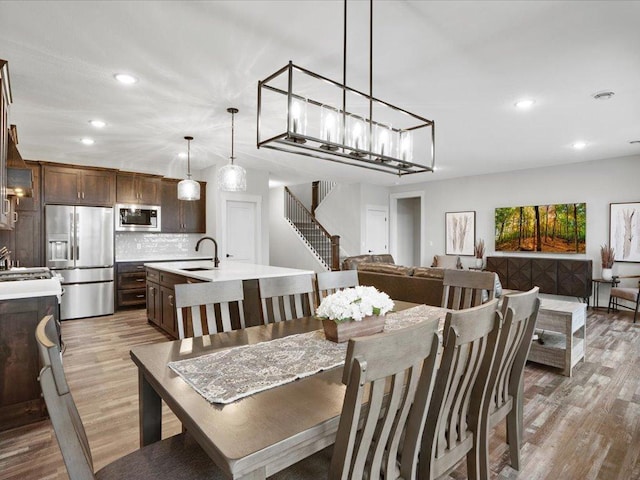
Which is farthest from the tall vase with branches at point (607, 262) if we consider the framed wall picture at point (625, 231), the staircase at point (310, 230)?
the staircase at point (310, 230)

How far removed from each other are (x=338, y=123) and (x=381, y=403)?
5.24ft

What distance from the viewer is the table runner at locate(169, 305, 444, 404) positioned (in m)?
1.23

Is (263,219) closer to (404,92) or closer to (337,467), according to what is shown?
(404,92)

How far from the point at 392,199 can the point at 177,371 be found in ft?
28.0

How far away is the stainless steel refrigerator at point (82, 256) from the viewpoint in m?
5.34

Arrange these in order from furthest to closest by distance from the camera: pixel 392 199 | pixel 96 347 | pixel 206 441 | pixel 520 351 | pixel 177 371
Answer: pixel 392 199 < pixel 96 347 < pixel 520 351 < pixel 177 371 < pixel 206 441

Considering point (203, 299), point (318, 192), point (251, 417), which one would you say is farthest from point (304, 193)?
point (251, 417)

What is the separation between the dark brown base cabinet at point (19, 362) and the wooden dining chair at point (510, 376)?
2.82 metres

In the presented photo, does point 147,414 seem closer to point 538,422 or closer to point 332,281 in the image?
point 332,281

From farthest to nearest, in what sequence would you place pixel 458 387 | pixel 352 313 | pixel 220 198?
pixel 220 198 → pixel 352 313 → pixel 458 387

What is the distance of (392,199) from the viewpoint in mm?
9375

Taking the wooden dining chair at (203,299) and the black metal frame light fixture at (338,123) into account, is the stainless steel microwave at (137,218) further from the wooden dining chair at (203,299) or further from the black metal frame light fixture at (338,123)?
the wooden dining chair at (203,299)

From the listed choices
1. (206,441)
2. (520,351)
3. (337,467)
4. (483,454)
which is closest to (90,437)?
(206,441)

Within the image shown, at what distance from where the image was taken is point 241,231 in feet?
22.2
